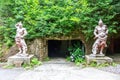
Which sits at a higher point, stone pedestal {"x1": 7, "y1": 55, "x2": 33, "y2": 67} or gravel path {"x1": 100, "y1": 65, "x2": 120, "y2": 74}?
stone pedestal {"x1": 7, "y1": 55, "x2": 33, "y2": 67}

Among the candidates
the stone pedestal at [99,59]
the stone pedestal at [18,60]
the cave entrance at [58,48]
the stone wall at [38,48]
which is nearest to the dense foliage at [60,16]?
the stone wall at [38,48]

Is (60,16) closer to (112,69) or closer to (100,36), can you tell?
(100,36)

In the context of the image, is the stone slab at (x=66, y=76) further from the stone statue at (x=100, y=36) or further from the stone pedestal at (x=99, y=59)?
the stone statue at (x=100, y=36)

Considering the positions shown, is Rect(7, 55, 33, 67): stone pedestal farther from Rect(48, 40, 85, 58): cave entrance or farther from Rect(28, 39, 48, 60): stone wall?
Rect(48, 40, 85, 58): cave entrance

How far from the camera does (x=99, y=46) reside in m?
9.86

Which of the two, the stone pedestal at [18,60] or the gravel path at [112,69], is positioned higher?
the stone pedestal at [18,60]

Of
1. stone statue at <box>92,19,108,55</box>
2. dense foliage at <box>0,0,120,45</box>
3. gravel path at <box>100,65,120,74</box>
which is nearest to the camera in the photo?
gravel path at <box>100,65,120,74</box>

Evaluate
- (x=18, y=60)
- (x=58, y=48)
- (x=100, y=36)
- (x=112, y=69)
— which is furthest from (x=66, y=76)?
(x=58, y=48)

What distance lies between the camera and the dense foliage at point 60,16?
35.1 ft

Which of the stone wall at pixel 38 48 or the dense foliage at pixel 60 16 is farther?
the stone wall at pixel 38 48

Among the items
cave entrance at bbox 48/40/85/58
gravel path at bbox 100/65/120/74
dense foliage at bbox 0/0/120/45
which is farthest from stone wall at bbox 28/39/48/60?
gravel path at bbox 100/65/120/74

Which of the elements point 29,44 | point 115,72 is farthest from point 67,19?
point 115,72

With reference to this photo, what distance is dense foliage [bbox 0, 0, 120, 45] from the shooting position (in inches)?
422

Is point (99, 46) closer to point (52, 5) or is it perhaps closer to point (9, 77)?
point (52, 5)
